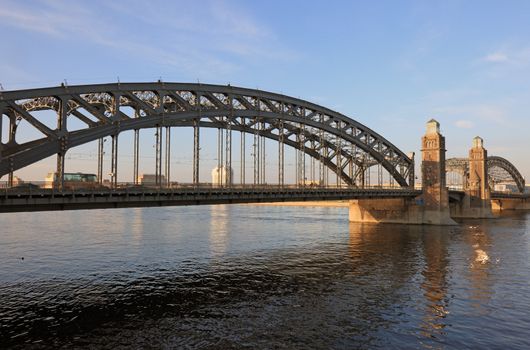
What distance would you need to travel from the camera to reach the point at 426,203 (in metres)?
77.1

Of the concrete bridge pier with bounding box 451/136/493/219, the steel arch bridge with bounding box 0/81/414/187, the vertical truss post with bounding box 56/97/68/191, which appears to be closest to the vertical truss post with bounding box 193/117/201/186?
the steel arch bridge with bounding box 0/81/414/187

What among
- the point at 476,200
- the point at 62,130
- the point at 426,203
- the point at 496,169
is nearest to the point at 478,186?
the point at 476,200

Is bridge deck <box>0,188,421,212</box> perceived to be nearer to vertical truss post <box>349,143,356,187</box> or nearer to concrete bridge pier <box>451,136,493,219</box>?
vertical truss post <box>349,143,356,187</box>

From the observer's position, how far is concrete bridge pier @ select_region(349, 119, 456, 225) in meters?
75.9

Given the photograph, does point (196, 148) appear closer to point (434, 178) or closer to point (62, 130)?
point (62, 130)

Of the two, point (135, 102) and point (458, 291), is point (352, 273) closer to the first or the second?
point (458, 291)

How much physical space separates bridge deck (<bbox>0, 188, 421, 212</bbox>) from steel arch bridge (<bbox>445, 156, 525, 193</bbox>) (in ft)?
298

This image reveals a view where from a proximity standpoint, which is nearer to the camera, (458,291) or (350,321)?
(350,321)

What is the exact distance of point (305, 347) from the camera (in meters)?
17.4

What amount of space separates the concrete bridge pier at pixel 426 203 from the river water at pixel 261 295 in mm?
28079

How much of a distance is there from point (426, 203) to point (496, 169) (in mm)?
96133

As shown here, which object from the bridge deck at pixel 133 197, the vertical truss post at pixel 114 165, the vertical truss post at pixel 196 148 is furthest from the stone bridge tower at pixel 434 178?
the vertical truss post at pixel 114 165

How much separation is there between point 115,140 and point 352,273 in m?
22.4

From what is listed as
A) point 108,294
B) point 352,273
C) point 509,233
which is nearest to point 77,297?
point 108,294
